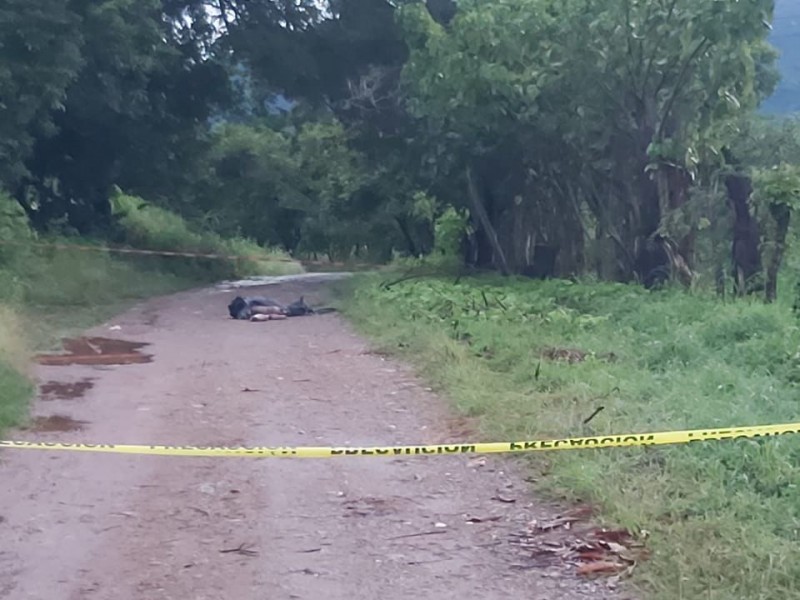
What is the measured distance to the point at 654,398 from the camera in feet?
28.0

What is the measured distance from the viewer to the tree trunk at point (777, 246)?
14.7 meters

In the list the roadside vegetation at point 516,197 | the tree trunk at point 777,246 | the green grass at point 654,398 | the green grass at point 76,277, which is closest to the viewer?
the green grass at point 654,398

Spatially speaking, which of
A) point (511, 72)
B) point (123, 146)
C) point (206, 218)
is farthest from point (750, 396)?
point (206, 218)

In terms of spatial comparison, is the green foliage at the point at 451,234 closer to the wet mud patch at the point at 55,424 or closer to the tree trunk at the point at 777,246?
the tree trunk at the point at 777,246

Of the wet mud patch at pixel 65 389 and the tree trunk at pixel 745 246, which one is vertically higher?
the tree trunk at pixel 745 246

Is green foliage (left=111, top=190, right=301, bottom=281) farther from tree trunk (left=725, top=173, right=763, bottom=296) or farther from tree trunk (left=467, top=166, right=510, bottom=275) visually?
tree trunk (left=725, top=173, right=763, bottom=296)

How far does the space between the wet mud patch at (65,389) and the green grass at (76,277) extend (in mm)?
150

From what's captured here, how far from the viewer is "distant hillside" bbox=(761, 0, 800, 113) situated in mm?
26900

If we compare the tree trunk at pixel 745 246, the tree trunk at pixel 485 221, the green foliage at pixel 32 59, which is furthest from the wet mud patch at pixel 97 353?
the tree trunk at pixel 485 221

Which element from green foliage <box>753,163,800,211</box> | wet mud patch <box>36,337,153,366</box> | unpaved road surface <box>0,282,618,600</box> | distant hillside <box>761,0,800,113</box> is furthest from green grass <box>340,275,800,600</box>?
distant hillside <box>761,0,800,113</box>

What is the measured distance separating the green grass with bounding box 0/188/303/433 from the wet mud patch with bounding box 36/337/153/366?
0.23 m

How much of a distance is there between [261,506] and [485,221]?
1679cm

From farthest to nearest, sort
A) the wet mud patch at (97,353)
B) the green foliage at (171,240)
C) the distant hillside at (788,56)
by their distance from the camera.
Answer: the green foliage at (171,240), the distant hillside at (788,56), the wet mud patch at (97,353)

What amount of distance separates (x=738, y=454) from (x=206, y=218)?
31649 millimetres
